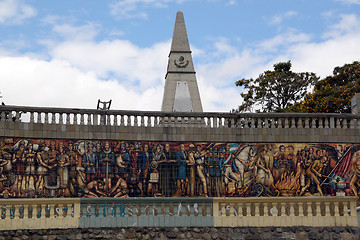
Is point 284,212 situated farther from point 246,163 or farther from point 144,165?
point 144,165

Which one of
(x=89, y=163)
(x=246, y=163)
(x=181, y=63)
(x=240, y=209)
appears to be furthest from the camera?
(x=181, y=63)

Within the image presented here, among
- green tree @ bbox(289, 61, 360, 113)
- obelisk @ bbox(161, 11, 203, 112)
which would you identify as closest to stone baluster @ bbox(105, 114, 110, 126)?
obelisk @ bbox(161, 11, 203, 112)

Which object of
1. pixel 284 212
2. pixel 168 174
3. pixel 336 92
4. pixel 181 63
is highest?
pixel 181 63

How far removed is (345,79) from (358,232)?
24169mm

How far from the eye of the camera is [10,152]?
66.9 feet

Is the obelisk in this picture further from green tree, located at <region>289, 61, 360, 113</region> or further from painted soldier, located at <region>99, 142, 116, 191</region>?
painted soldier, located at <region>99, 142, 116, 191</region>

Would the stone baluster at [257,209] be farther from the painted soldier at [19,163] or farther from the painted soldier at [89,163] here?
the painted soldier at [19,163]

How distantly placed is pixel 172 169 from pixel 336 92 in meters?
16.8

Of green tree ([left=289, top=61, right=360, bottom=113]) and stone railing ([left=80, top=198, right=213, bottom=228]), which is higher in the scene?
green tree ([left=289, top=61, right=360, bottom=113])

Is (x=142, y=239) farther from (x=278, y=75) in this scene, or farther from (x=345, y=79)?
(x=278, y=75)

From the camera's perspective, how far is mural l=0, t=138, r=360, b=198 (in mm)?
20547

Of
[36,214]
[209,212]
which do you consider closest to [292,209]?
[209,212]

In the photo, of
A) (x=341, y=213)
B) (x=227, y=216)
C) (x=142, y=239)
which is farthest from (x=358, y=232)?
(x=142, y=239)

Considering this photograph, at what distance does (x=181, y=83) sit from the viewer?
108 ft
